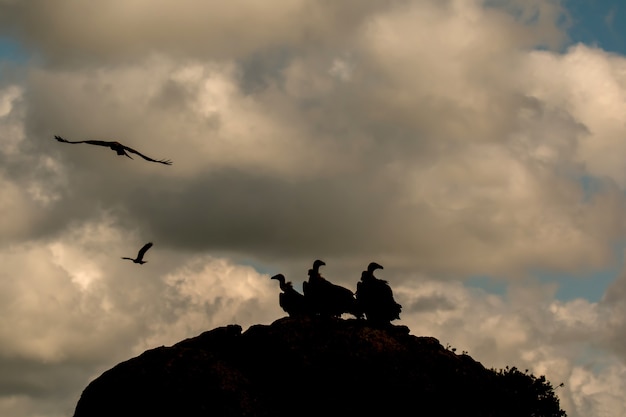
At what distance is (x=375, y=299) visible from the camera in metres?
32.8

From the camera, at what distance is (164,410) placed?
96.0ft

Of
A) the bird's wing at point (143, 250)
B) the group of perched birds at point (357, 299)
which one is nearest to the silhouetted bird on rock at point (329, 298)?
the group of perched birds at point (357, 299)

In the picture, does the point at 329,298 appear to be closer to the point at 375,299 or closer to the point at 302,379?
the point at 375,299

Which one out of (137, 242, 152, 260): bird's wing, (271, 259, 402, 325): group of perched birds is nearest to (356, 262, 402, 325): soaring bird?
(271, 259, 402, 325): group of perched birds

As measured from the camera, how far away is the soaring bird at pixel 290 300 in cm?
3353

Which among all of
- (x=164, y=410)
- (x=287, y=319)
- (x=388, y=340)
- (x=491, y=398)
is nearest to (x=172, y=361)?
(x=164, y=410)

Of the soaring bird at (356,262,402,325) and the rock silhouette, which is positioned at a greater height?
the soaring bird at (356,262,402,325)

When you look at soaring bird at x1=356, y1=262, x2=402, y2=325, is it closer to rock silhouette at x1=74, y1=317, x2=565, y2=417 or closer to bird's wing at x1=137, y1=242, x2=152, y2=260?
rock silhouette at x1=74, y1=317, x2=565, y2=417

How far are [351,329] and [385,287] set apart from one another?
6.01 ft

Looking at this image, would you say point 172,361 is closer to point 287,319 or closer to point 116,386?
point 116,386

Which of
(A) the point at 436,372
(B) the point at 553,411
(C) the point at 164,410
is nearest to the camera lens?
(C) the point at 164,410

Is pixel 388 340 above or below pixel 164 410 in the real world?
above

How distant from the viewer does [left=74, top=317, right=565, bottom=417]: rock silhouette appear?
2964 cm

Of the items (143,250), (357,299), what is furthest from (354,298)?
(143,250)
